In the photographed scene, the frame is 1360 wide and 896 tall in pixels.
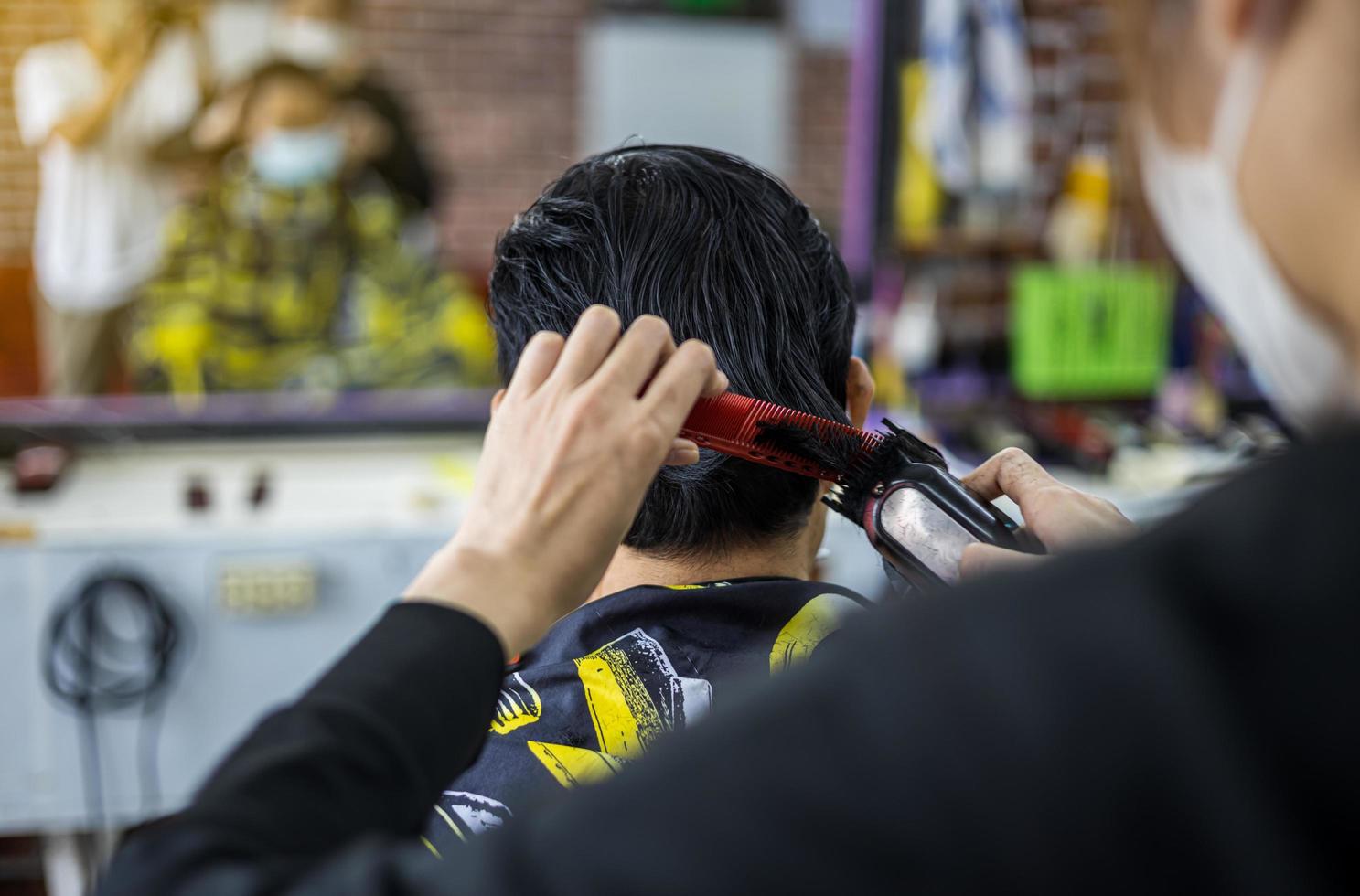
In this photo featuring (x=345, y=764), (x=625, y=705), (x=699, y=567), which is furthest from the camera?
(x=699, y=567)

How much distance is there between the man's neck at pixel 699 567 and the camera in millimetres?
993

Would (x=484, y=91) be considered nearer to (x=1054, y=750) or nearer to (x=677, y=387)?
(x=677, y=387)

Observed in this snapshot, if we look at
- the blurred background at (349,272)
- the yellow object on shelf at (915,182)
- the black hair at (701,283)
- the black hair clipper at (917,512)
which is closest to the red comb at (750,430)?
the black hair clipper at (917,512)

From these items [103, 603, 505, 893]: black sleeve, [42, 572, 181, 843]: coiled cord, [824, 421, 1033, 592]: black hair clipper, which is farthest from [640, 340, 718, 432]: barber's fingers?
[42, 572, 181, 843]: coiled cord

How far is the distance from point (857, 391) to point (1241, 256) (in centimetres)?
61

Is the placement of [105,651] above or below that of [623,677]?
below

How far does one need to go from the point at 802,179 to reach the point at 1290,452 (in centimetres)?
259

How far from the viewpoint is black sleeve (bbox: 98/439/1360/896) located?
0.32 metres

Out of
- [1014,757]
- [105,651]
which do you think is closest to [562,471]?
[1014,757]

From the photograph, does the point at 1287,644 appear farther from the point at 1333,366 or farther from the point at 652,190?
the point at 652,190

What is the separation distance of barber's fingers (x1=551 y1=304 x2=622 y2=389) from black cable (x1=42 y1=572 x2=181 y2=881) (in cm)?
184

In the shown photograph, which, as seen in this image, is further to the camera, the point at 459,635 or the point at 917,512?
the point at 917,512

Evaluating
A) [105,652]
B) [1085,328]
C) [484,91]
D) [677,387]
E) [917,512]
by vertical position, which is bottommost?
[105,652]

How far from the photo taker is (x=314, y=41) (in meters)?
2.50
